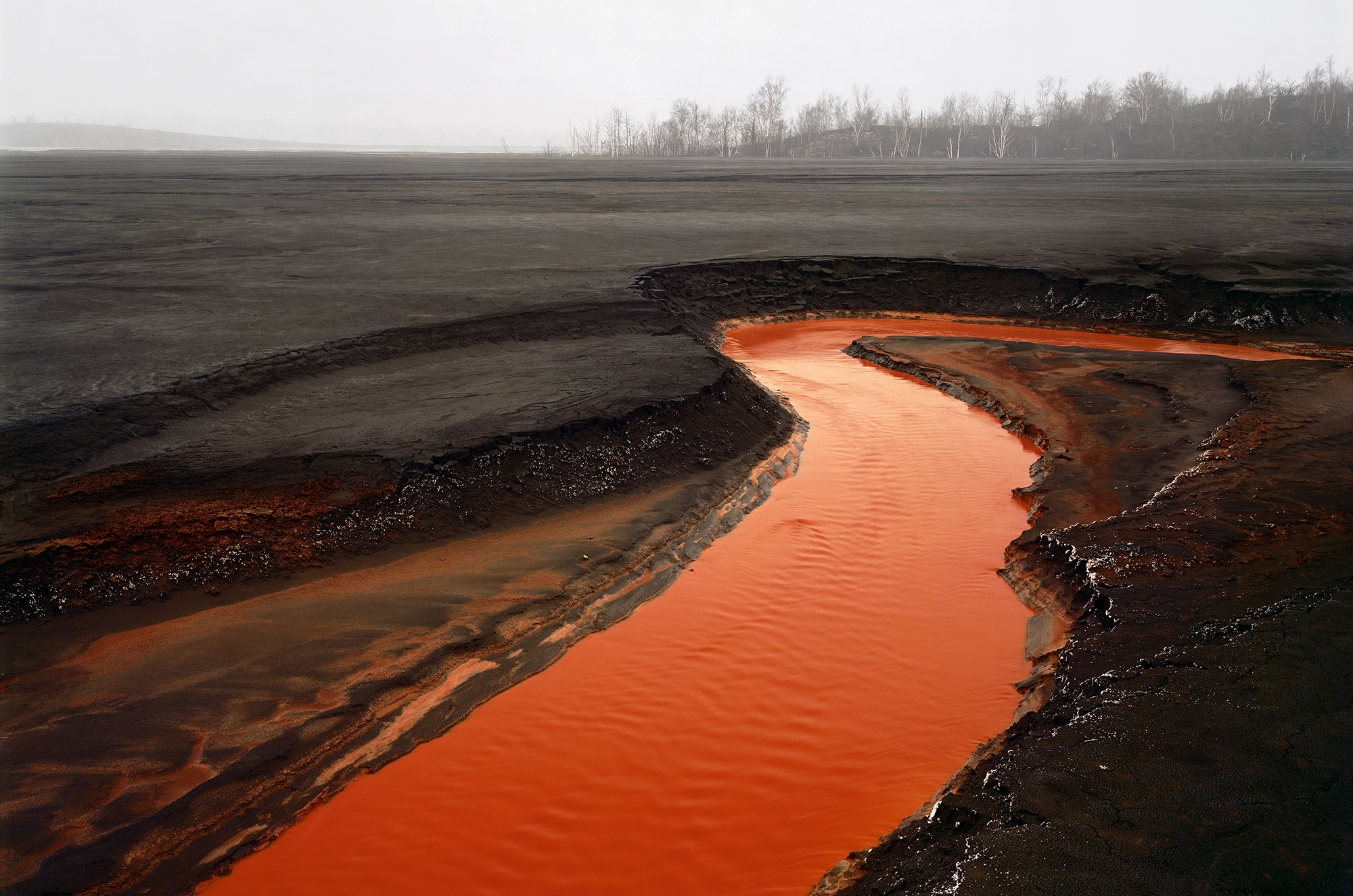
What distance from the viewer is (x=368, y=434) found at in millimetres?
7000

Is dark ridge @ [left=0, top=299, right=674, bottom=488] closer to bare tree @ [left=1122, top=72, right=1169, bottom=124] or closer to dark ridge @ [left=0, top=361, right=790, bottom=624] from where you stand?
dark ridge @ [left=0, top=361, right=790, bottom=624]

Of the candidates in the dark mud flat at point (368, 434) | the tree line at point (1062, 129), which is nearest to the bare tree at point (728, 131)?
the tree line at point (1062, 129)

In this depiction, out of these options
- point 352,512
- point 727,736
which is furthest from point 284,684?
point 727,736

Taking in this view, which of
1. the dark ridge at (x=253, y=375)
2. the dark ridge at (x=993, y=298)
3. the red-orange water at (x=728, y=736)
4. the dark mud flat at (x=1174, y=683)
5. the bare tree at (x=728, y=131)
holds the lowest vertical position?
the red-orange water at (x=728, y=736)

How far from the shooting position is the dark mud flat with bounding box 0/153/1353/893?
417cm

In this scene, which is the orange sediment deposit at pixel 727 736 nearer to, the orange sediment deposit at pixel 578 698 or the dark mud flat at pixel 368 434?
the orange sediment deposit at pixel 578 698

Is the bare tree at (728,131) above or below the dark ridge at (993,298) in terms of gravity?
above

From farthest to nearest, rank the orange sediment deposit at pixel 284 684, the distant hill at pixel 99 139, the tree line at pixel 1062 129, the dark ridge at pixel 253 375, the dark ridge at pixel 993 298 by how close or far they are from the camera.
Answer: the distant hill at pixel 99 139 → the tree line at pixel 1062 129 → the dark ridge at pixel 993 298 → the dark ridge at pixel 253 375 → the orange sediment deposit at pixel 284 684

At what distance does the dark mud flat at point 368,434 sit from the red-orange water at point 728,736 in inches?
12.0

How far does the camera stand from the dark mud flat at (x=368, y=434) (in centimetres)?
417

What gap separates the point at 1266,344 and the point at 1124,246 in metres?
5.39

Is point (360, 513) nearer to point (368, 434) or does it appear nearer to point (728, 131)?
point (368, 434)

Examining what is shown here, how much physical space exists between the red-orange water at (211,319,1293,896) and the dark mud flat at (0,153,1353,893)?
306 mm

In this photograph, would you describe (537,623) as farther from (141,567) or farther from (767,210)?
(767,210)
